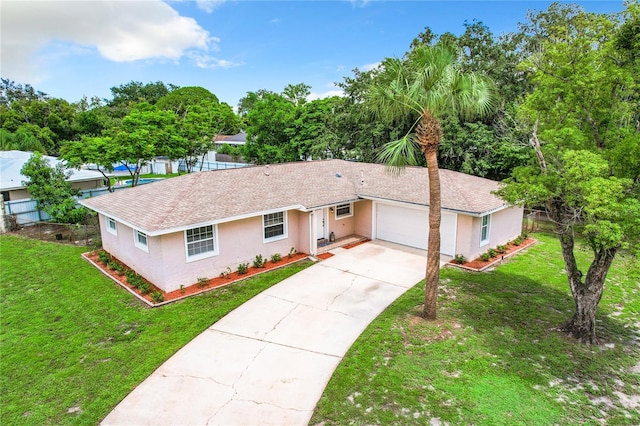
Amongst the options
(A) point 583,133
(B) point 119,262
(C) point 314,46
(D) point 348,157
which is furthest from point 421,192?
(C) point 314,46

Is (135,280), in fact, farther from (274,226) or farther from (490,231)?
(490,231)

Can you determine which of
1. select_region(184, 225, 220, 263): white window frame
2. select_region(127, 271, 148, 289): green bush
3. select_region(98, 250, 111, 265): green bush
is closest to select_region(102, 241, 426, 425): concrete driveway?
select_region(184, 225, 220, 263): white window frame

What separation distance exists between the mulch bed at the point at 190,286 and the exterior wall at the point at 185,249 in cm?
22

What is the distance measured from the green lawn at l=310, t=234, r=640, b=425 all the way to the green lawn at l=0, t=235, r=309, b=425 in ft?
14.4

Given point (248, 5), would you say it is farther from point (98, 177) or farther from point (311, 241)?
point (98, 177)

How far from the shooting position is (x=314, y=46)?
1017 inches

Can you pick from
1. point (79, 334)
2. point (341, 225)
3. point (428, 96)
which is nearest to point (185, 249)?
point (79, 334)

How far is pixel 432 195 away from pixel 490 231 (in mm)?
8042

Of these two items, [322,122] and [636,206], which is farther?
[322,122]

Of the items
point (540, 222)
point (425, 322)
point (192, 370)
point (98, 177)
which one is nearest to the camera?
point (192, 370)

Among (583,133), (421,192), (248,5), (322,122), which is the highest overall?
(248,5)

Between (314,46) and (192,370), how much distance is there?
77.4ft

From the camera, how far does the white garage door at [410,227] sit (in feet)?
51.5

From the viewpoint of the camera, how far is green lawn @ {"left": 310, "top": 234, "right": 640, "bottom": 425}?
6695mm
